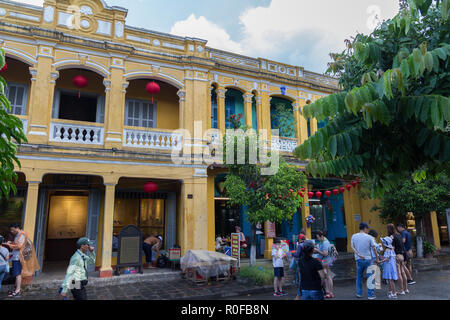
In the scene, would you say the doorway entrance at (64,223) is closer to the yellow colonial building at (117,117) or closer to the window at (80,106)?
the yellow colonial building at (117,117)

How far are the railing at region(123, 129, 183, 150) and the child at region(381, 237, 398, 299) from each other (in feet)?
24.4

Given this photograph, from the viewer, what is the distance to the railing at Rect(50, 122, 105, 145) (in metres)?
10.3

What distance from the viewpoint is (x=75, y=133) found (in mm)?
11008

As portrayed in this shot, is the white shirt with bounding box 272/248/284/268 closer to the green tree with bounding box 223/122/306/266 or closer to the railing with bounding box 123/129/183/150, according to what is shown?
the green tree with bounding box 223/122/306/266

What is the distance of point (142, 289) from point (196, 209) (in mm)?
3356

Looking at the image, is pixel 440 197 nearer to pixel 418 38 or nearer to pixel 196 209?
pixel 196 209

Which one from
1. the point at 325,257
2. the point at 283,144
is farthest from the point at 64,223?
the point at 325,257

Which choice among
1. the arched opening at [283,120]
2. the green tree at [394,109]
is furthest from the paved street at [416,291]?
the arched opening at [283,120]

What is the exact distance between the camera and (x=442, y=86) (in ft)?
10.9

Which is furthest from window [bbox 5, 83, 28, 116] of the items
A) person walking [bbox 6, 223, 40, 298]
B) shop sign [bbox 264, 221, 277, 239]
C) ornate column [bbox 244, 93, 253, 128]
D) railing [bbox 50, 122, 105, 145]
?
shop sign [bbox 264, 221, 277, 239]

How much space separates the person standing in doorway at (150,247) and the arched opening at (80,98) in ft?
16.2

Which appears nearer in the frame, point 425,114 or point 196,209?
point 425,114

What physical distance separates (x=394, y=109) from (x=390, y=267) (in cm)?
589
